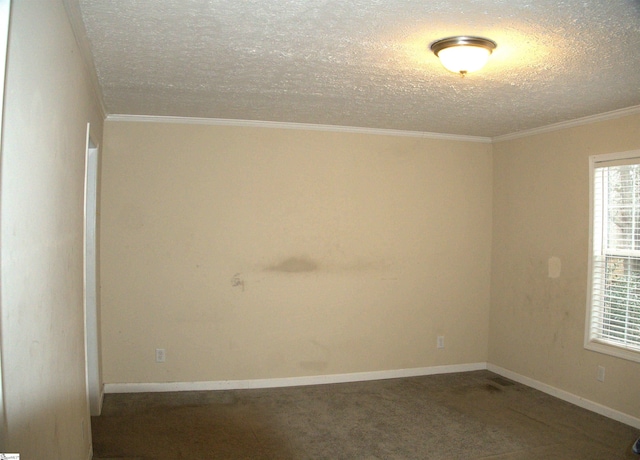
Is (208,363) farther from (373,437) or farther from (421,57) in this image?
(421,57)

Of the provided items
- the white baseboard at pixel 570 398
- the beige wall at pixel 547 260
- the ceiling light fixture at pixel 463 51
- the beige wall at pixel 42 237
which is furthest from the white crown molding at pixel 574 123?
the beige wall at pixel 42 237

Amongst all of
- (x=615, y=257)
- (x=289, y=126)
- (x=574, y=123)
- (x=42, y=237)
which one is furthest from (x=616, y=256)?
(x=42, y=237)

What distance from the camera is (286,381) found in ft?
16.8

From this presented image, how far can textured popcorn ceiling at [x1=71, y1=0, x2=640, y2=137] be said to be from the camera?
2.41 meters

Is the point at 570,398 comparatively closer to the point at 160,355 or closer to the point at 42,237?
the point at 160,355

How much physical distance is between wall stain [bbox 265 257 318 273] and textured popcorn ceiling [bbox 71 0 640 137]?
4.49 ft

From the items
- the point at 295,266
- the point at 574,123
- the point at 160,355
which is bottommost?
the point at 160,355

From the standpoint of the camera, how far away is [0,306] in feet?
4.56

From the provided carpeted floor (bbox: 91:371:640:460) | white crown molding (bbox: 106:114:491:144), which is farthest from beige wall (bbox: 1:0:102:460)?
white crown molding (bbox: 106:114:491:144)

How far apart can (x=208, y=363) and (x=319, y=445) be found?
1.59 m

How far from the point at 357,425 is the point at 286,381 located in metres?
1.16

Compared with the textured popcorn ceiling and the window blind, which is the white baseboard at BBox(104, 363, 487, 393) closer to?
the window blind

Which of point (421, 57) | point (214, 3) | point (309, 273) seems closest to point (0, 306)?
point (214, 3)

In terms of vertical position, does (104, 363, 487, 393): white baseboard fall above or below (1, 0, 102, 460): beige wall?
below
